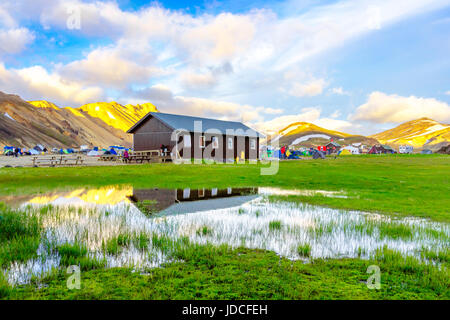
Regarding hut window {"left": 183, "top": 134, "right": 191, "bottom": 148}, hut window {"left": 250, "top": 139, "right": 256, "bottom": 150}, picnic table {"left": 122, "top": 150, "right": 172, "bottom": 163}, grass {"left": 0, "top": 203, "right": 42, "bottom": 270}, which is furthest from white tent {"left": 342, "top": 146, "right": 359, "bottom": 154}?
grass {"left": 0, "top": 203, "right": 42, "bottom": 270}

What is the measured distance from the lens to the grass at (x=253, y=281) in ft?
12.8

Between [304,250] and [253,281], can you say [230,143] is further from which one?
[253,281]

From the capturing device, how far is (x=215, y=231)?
7.24 meters

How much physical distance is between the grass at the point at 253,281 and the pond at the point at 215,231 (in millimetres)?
482

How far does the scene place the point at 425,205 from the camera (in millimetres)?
11609

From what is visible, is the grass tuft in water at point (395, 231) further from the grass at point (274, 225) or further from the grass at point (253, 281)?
the grass at point (274, 225)

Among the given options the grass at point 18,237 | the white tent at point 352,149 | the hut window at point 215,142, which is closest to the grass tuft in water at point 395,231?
the grass at point 18,237

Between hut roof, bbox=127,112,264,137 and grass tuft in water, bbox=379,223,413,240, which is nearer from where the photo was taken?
grass tuft in water, bbox=379,223,413,240

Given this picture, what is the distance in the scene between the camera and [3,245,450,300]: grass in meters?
3.89

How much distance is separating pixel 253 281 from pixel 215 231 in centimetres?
301

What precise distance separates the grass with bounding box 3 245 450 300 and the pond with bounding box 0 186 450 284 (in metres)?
0.48

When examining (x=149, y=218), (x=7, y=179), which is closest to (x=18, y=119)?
(x=7, y=179)

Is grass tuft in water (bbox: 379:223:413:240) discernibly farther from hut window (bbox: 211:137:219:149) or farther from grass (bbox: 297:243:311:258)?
hut window (bbox: 211:137:219:149)

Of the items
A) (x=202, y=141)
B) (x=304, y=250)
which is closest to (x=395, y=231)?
(x=304, y=250)
